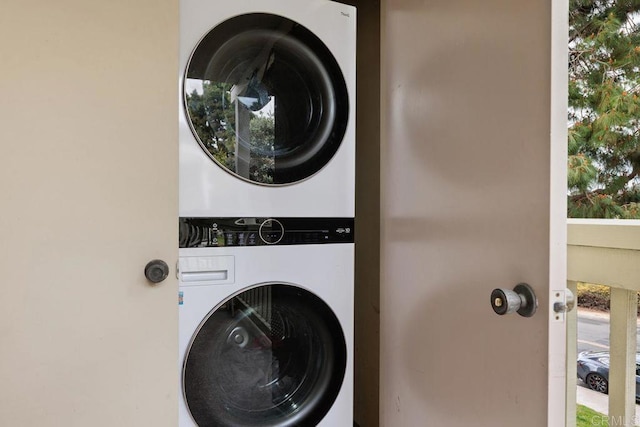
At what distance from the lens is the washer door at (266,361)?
1024mm

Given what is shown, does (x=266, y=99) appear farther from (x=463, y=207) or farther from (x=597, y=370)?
(x=597, y=370)

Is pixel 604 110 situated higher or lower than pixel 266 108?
higher

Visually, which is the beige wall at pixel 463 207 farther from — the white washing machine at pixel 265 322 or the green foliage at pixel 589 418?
the green foliage at pixel 589 418

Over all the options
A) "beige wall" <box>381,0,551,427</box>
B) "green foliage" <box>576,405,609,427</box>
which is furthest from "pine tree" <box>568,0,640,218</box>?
"beige wall" <box>381,0,551,427</box>

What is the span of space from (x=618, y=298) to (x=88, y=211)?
1.33m

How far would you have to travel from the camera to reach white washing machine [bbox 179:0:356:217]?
1006 millimetres

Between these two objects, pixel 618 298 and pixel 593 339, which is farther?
pixel 593 339

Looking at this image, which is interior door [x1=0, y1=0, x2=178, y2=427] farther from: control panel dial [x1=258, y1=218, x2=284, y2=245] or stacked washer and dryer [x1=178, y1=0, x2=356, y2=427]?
control panel dial [x1=258, y1=218, x2=284, y2=245]

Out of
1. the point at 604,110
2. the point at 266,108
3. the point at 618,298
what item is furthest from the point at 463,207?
the point at 604,110

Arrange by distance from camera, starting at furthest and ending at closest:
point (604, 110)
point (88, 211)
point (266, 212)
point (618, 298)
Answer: point (604, 110) < point (266, 212) < point (618, 298) < point (88, 211)

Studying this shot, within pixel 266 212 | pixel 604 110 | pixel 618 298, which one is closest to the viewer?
pixel 618 298

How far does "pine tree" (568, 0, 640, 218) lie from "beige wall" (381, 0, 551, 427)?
81cm

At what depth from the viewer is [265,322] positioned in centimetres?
112

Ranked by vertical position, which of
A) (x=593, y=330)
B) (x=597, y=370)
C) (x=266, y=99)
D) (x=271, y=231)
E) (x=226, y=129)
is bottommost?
(x=597, y=370)
